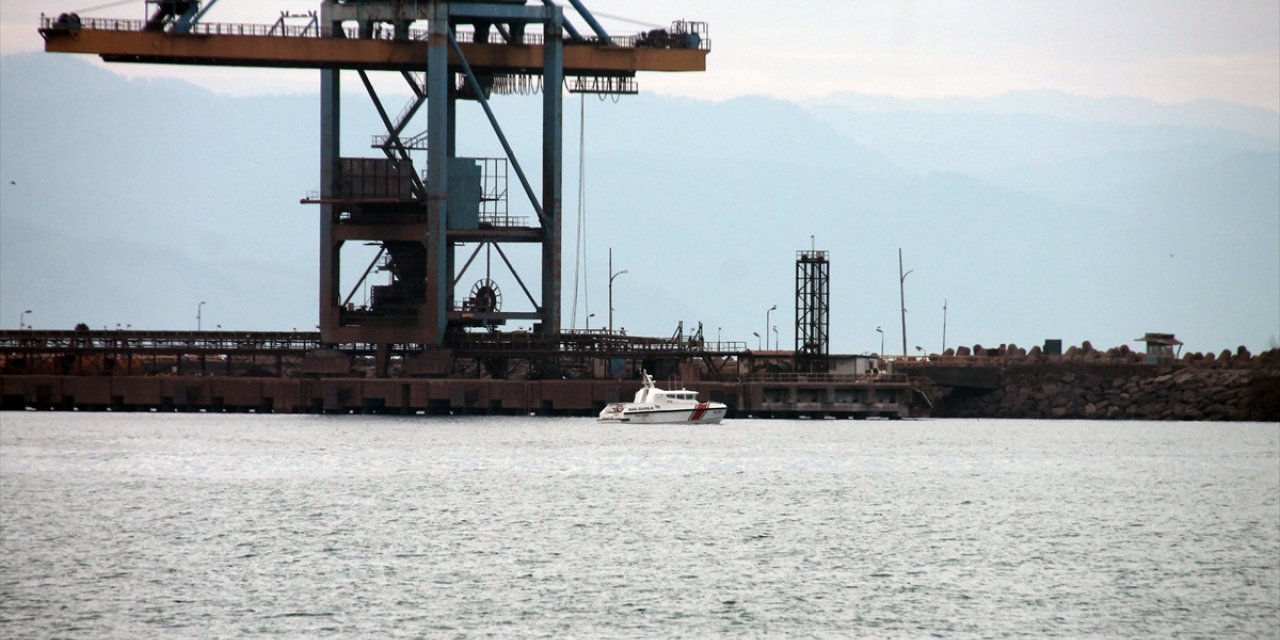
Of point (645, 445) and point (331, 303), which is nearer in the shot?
point (645, 445)

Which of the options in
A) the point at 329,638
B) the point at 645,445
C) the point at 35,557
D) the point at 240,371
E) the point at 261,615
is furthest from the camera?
the point at 240,371

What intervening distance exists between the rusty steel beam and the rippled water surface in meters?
18.7

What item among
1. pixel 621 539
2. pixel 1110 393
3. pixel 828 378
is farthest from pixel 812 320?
pixel 621 539

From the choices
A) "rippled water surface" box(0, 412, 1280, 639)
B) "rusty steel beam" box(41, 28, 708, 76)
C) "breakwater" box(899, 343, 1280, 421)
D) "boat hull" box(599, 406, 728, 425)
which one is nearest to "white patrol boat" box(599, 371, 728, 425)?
"boat hull" box(599, 406, 728, 425)

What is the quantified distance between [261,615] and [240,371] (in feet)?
251

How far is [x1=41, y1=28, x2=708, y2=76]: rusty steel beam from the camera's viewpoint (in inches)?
3361

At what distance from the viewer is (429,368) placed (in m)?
88.9

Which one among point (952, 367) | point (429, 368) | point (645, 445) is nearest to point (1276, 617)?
point (645, 445)

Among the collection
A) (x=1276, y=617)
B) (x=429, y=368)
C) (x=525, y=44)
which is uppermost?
(x=525, y=44)

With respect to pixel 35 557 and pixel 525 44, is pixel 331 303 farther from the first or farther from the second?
pixel 35 557

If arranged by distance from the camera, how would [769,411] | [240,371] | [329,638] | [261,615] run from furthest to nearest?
[240,371]
[769,411]
[261,615]
[329,638]

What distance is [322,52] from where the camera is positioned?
283 ft

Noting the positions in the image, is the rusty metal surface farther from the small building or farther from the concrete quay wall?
the small building

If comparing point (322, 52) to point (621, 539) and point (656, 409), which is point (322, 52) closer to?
point (656, 409)
